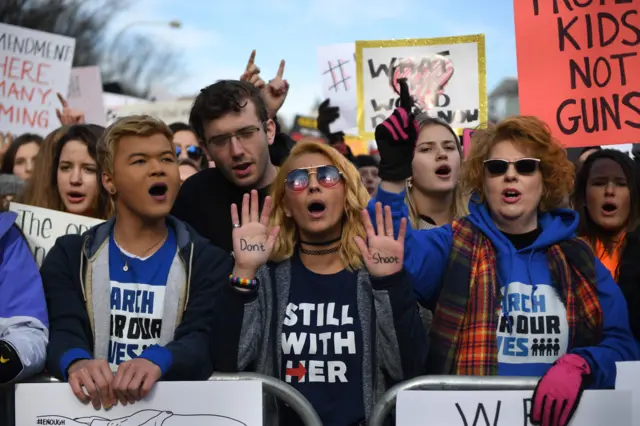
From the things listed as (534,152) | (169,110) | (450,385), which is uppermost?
(169,110)

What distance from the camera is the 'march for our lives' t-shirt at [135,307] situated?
343cm

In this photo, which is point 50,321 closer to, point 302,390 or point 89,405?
point 89,405

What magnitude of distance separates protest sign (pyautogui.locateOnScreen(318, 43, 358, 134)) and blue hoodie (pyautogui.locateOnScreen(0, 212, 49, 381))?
6.28 m

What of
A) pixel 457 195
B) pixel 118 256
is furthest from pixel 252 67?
pixel 118 256

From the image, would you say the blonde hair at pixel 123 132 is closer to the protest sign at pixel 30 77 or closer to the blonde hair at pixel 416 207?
the blonde hair at pixel 416 207

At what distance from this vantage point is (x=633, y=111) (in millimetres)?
→ 5074

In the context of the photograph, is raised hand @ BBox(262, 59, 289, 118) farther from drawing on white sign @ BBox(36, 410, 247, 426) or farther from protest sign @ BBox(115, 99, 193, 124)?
protest sign @ BBox(115, 99, 193, 124)

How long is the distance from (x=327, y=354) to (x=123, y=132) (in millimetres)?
1222

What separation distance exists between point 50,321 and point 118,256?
36 cm

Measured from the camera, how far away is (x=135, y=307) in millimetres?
3455


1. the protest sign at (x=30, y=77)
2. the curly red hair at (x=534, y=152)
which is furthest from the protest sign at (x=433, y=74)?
the curly red hair at (x=534, y=152)

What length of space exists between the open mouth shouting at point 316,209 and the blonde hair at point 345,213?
0.36 feet

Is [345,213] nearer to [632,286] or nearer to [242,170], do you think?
[242,170]

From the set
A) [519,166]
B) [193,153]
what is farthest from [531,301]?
[193,153]
